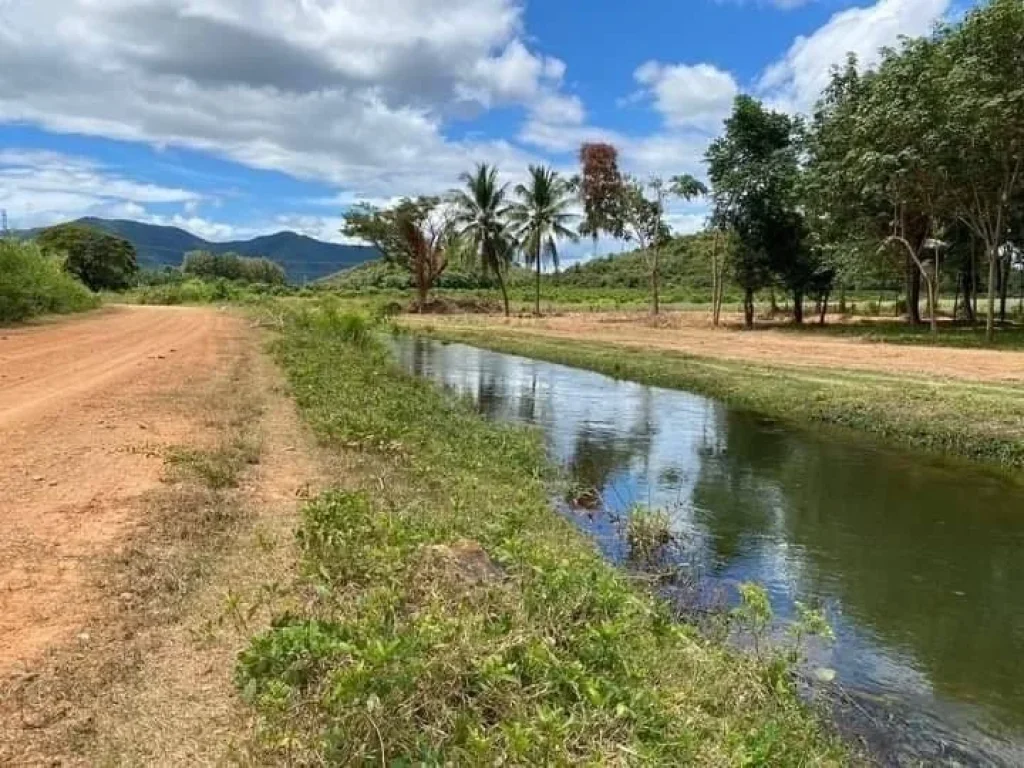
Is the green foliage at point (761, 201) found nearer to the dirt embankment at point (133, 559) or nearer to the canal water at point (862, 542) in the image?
the canal water at point (862, 542)

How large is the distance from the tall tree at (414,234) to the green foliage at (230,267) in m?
51.7

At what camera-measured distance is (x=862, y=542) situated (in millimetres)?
9453

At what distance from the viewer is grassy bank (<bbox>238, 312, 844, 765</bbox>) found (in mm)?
3586

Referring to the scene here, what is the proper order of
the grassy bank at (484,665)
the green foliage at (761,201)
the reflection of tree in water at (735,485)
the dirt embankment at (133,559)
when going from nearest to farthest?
the grassy bank at (484,665), the dirt embankment at (133,559), the reflection of tree in water at (735,485), the green foliage at (761,201)

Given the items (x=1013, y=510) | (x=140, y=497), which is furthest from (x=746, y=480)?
(x=140, y=497)

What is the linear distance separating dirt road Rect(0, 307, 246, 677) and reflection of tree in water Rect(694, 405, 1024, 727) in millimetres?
5738

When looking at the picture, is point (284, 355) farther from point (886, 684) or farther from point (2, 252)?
point (886, 684)

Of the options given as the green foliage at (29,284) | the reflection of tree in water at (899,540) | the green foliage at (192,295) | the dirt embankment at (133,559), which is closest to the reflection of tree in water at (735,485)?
the reflection of tree in water at (899,540)

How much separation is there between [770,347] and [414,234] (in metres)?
40.2

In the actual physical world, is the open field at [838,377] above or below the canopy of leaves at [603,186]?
below

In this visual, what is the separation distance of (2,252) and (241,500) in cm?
2081

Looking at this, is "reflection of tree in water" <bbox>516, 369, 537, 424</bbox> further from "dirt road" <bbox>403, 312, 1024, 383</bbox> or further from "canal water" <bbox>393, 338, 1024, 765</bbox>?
"dirt road" <bbox>403, 312, 1024, 383</bbox>

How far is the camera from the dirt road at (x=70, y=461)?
16.7 ft

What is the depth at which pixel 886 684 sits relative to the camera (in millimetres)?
5980
